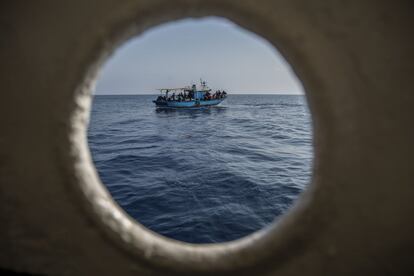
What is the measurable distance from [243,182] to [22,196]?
699 cm

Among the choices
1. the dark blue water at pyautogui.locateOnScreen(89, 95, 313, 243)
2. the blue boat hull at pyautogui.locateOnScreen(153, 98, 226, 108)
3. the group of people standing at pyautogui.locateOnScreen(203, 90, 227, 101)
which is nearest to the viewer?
the dark blue water at pyautogui.locateOnScreen(89, 95, 313, 243)

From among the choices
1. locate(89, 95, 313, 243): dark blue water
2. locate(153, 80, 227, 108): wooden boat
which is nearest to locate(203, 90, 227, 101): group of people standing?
locate(153, 80, 227, 108): wooden boat

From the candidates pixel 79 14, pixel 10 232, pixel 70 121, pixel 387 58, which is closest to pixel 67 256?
pixel 10 232

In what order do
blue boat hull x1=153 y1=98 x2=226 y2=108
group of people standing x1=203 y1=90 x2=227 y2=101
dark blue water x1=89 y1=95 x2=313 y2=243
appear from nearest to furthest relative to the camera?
1. dark blue water x1=89 y1=95 x2=313 y2=243
2. blue boat hull x1=153 y1=98 x2=226 y2=108
3. group of people standing x1=203 y1=90 x2=227 y2=101

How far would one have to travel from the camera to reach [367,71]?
3.33 feet

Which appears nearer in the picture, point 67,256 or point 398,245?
point 398,245

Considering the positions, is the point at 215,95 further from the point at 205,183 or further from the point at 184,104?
the point at 205,183

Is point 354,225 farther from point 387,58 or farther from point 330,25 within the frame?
point 330,25

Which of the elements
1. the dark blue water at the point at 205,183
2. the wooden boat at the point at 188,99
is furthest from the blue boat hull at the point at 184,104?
the dark blue water at the point at 205,183

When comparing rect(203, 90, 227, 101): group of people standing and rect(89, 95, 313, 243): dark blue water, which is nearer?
rect(89, 95, 313, 243): dark blue water

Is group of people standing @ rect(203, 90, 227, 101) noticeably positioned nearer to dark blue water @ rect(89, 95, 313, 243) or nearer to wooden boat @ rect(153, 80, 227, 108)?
wooden boat @ rect(153, 80, 227, 108)

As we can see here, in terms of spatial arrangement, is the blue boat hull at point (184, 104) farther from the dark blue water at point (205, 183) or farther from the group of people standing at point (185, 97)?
the dark blue water at point (205, 183)

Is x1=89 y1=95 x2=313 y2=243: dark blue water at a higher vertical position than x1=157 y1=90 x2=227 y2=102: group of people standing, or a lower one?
lower

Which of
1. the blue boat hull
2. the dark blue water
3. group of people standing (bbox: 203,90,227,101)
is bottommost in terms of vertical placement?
the dark blue water
